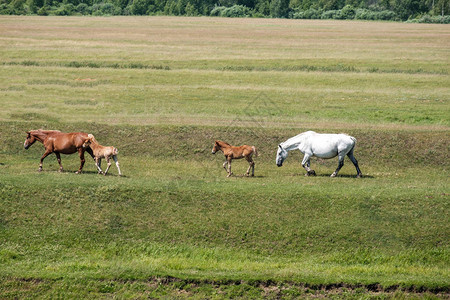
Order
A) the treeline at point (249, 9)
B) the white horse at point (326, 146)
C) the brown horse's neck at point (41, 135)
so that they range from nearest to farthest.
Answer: the white horse at point (326, 146)
the brown horse's neck at point (41, 135)
the treeline at point (249, 9)

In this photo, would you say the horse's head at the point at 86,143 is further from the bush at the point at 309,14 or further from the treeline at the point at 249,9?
the bush at the point at 309,14

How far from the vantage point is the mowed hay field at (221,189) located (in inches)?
673

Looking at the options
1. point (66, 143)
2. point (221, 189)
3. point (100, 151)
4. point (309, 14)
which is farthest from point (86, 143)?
point (309, 14)

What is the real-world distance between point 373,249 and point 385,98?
74.5ft

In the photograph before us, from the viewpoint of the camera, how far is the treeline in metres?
103

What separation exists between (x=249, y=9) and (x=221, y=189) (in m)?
99.6

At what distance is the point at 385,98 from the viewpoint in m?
39.8

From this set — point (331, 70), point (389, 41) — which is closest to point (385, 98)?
point (331, 70)

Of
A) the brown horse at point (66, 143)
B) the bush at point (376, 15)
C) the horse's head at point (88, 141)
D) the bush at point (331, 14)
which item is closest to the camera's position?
the horse's head at point (88, 141)

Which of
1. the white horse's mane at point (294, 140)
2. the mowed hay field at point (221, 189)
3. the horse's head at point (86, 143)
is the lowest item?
the mowed hay field at point (221, 189)

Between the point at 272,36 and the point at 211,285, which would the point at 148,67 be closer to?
the point at 272,36

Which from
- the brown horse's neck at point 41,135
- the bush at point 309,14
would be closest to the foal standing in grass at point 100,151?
the brown horse's neck at point 41,135

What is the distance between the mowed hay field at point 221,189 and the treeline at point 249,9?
55912 mm

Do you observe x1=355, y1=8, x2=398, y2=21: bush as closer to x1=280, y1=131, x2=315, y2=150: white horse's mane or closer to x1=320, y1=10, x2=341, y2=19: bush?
x1=320, y1=10, x2=341, y2=19: bush
